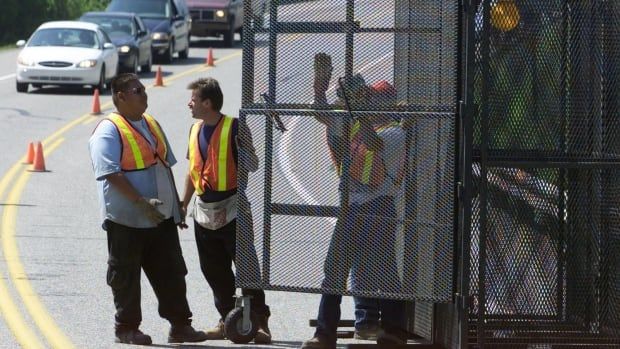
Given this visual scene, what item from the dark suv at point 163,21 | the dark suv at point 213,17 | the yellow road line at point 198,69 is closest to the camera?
the yellow road line at point 198,69

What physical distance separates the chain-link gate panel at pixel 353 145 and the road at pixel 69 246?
0.03m

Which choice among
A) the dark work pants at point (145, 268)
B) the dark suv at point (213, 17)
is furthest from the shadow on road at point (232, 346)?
the dark suv at point (213, 17)

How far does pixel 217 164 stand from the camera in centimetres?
922

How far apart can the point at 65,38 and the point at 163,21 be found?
8142 millimetres

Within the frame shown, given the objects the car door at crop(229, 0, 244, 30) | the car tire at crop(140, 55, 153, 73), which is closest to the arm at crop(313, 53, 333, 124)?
the car tire at crop(140, 55, 153, 73)

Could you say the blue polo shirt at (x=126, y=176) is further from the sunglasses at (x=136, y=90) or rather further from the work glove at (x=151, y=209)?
the sunglasses at (x=136, y=90)

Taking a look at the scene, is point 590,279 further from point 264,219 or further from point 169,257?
point 169,257

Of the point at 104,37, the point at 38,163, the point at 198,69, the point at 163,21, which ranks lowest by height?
the point at 198,69

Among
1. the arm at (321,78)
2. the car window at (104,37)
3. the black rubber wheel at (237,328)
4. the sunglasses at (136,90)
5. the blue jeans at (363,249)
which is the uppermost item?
the arm at (321,78)

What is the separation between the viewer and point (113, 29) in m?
34.6

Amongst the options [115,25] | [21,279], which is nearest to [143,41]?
[115,25]

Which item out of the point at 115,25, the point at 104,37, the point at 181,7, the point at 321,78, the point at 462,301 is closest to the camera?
the point at 462,301

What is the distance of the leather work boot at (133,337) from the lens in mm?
9312

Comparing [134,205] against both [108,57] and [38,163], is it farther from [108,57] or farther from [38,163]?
[108,57]
